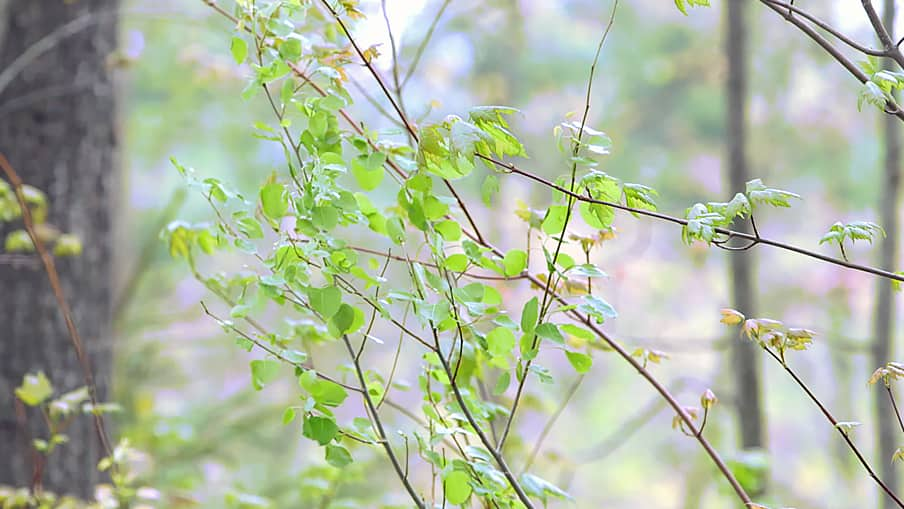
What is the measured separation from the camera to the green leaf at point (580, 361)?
0.96 metres

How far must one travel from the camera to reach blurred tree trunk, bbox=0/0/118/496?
7.00 ft

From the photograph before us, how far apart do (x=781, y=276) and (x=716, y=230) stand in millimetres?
6472

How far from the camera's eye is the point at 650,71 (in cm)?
541

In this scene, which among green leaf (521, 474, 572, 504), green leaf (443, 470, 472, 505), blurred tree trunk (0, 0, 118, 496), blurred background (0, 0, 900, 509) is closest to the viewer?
green leaf (443, 470, 472, 505)

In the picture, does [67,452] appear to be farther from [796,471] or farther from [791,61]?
[796,471]

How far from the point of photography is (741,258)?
2.47 m

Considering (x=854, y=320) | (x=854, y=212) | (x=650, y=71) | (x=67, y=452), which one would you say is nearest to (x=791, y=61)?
(x=650, y=71)

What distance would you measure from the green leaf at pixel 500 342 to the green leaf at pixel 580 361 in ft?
0.22

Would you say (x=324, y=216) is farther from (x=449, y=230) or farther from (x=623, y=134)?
(x=623, y=134)

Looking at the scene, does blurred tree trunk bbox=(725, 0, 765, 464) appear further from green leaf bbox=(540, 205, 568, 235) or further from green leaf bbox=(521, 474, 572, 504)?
green leaf bbox=(540, 205, 568, 235)

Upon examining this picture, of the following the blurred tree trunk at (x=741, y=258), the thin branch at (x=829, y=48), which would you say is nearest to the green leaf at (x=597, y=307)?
the thin branch at (x=829, y=48)

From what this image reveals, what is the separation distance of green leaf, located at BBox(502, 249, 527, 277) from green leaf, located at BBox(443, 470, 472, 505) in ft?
0.76

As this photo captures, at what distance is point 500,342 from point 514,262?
0.10 m

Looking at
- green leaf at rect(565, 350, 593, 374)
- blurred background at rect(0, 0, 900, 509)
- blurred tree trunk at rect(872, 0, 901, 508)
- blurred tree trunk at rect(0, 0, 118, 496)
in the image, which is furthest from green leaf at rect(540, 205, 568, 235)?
blurred background at rect(0, 0, 900, 509)
